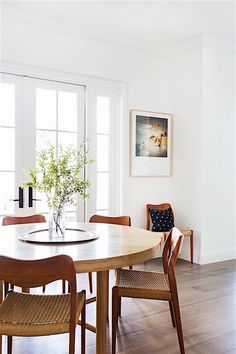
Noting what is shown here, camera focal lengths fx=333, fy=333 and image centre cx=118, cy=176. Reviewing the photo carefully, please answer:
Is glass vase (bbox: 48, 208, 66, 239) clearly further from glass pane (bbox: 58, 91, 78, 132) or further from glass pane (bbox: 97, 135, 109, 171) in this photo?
glass pane (bbox: 97, 135, 109, 171)

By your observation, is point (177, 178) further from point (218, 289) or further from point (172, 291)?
→ point (172, 291)

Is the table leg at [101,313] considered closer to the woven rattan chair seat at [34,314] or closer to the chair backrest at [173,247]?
the woven rattan chair seat at [34,314]

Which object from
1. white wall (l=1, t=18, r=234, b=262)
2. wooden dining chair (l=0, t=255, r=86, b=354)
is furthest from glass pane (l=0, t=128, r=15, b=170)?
wooden dining chair (l=0, t=255, r=86, b=354)

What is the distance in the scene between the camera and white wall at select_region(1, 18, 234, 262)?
4391 mm

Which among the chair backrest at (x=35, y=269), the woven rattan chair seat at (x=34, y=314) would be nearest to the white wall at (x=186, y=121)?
the woven rattan chair seat at (x=34, y=314)

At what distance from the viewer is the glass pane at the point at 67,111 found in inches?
161

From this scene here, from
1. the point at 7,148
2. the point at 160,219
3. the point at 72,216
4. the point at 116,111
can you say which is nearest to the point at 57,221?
the point at 7,148

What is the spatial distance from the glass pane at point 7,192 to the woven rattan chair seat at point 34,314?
6.22ft

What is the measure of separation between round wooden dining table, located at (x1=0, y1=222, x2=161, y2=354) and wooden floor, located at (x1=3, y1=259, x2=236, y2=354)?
1.56 ft

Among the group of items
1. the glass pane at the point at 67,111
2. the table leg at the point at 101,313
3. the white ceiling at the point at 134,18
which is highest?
the white ceiling at the point at 134,18

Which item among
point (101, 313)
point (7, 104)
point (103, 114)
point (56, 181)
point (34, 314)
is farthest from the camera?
point (103, 114)

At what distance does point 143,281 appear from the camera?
2.32 metres

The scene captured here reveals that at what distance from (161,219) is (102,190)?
2.91 feet

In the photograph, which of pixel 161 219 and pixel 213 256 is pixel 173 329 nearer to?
pixel 161 219
